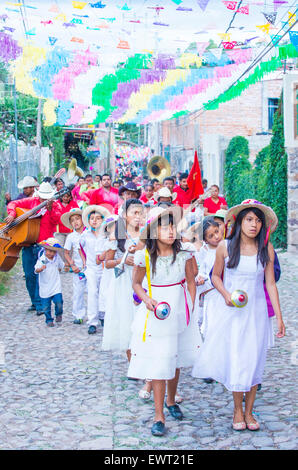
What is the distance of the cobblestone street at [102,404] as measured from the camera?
434 centimetres

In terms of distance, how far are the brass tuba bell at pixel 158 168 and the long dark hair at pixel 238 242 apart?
642 inches

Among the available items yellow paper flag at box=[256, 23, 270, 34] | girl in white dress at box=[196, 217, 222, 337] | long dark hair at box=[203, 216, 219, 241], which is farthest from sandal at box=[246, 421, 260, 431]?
yellow paper flag at box=[256, 23, 270, 34]

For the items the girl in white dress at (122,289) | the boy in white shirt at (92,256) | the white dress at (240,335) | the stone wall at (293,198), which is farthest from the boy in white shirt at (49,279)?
the stone wall at (293,198)

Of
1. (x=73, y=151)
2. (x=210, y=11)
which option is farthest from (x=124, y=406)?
(x=73, y=151)

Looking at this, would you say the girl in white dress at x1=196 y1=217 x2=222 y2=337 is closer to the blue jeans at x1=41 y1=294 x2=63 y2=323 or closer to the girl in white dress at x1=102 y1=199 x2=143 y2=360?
the girl in white dress at x1=102 y1=199 x2=143 y2=360

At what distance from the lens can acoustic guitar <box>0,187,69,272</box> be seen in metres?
8.94

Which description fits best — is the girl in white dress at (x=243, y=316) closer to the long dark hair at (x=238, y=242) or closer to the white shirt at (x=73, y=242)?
the long dark hair at (x=238, y=242)

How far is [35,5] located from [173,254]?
23.3ft

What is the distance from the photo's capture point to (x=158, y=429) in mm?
4418

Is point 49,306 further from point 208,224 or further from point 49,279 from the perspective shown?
point 208,224

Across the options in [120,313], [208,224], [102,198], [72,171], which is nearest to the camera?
[120,313]

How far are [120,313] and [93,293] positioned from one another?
226 cm

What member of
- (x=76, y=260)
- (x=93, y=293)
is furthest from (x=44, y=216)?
(x=93, y=293)

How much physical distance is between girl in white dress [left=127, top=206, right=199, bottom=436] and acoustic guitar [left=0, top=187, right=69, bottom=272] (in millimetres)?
4437
